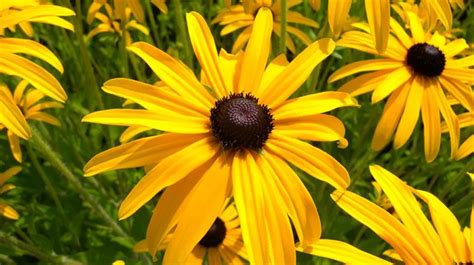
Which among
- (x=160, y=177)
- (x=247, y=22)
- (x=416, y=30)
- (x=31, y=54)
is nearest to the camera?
(x=160, y=177)

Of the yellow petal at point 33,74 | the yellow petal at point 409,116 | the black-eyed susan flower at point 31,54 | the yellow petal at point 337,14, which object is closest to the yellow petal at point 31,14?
the black-eyed susan flower at point 31,54

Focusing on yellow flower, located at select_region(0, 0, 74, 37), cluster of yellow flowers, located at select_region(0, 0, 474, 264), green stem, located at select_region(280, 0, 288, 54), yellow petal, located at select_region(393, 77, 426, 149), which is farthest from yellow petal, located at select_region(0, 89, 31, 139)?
yellow petal, located at select_region(393, 77, 426, 149)

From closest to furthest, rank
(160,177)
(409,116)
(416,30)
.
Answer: (160,177) < (409,116) < (416,30)

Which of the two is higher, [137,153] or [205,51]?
Answer: [205,51]

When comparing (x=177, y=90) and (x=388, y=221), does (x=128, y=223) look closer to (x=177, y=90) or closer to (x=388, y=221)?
(x=177, y=90)

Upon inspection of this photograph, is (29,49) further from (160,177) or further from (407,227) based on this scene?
(407,227)

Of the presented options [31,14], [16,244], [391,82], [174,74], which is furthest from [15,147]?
[391,82]

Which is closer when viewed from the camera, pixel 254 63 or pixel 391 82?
pixel 254 63
